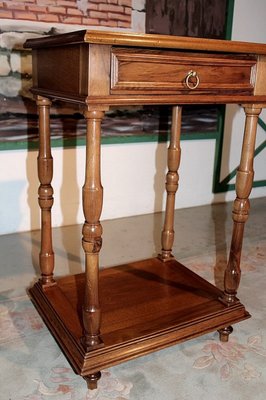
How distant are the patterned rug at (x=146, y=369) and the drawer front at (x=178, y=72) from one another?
1031 millimetres

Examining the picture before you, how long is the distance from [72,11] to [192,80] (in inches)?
67.2

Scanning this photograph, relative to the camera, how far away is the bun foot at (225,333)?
1.79m

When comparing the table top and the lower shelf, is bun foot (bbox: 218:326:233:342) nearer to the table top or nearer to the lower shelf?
the lower shelf

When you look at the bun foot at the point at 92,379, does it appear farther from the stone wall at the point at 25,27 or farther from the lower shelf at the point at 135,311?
the stone wall at the point at 25,27

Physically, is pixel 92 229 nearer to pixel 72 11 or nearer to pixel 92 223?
pixel 92 223

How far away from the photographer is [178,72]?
1.38 metres

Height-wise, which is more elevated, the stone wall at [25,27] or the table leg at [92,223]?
the stone wall at [25,27]

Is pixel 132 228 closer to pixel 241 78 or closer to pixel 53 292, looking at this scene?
pixel 53 292

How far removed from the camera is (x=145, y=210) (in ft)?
11.3

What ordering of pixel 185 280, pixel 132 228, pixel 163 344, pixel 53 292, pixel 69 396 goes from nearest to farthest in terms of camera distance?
1. pixel 69 396
2. pixel 163 344
3. pixel 53 292
4. pixel 185 280
5. pixel 132 228

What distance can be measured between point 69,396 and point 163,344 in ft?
→ 1.26

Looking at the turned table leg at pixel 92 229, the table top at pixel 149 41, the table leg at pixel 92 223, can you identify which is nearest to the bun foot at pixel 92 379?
the turned table leg at pixel 92 229

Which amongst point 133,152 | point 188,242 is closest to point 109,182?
Answer: point 133,152

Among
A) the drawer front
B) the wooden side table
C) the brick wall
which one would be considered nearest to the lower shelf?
the wooden side table
